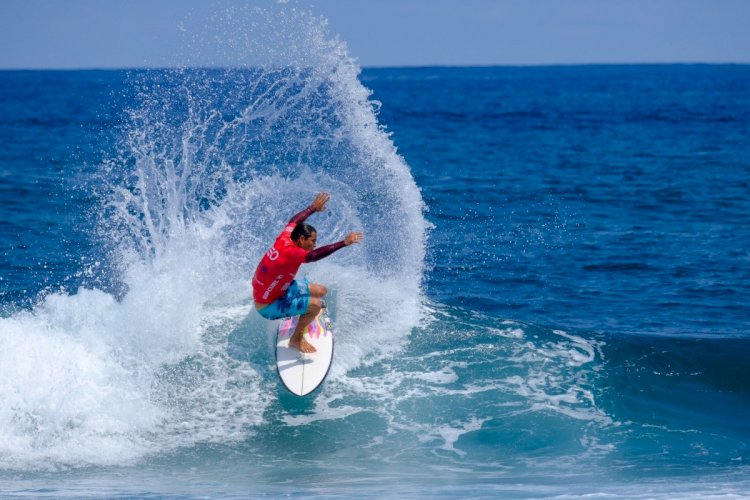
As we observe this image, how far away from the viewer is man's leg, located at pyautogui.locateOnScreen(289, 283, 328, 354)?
35.7ft

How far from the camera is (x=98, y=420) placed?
10242 millimetres

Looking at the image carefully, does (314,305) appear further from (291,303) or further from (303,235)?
(303,235)

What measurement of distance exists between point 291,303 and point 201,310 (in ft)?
8.63

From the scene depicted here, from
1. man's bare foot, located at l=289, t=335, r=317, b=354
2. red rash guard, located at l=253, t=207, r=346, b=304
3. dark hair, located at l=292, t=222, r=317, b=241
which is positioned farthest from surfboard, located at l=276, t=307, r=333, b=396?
dark hair, located at l=292, t=222, r=317, b=241

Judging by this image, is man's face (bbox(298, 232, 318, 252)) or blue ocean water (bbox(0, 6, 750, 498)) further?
man's face (bbox(298, 232, 318, 252))

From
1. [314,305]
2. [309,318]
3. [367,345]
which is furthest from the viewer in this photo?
[367,345]

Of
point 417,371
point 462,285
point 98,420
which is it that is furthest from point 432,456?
point 462,285

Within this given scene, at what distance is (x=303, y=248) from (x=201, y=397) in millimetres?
2340

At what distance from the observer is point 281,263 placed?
10297mm

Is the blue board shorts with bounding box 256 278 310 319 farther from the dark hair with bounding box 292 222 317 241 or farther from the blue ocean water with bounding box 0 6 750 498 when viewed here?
the blue ocean water with bounding box 0 6 750 498

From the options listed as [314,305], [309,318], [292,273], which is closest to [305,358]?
[309,318]

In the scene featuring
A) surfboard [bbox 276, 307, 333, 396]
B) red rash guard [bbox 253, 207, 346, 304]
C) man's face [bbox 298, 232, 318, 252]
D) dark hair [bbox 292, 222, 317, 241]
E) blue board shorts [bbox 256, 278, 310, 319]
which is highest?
dark hair [bbox 292, 222, 317, 241]

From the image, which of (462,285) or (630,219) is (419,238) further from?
(630,219)

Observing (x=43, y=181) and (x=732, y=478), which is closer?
(x=732, y=478)
